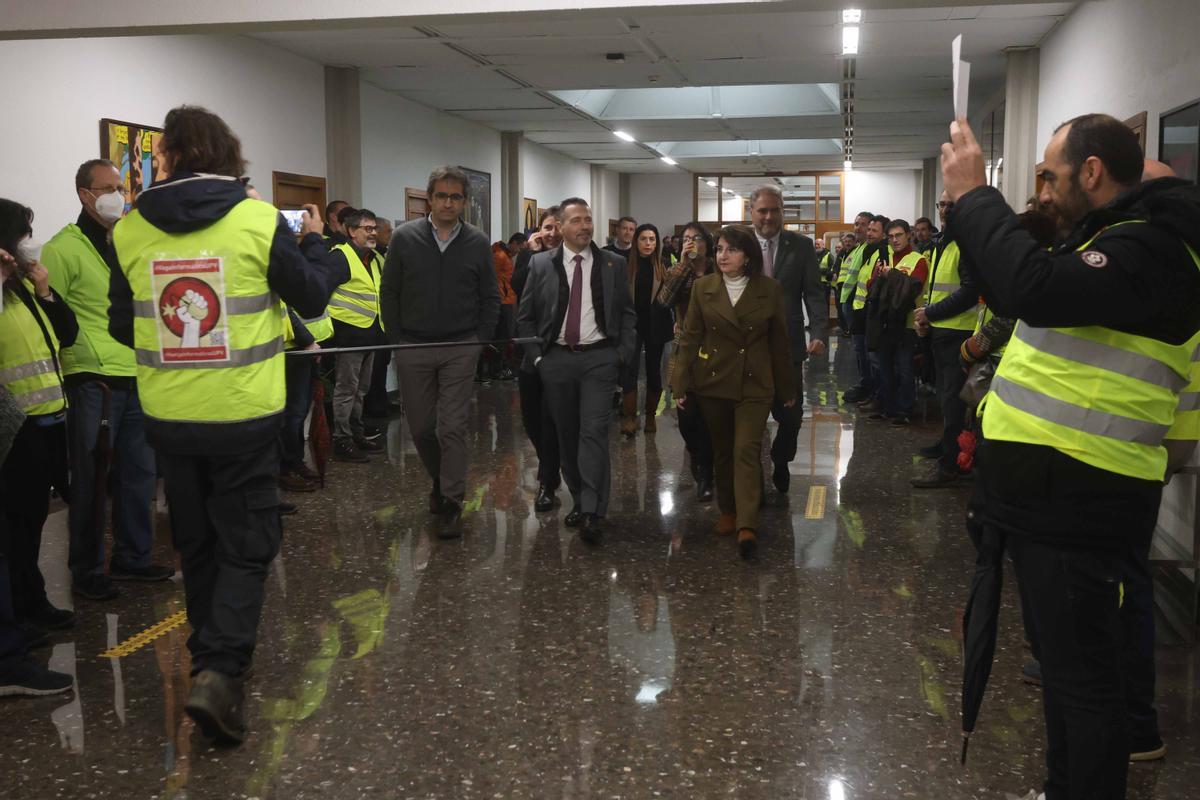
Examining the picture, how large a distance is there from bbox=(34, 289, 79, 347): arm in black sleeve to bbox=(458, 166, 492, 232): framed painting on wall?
36.5ft

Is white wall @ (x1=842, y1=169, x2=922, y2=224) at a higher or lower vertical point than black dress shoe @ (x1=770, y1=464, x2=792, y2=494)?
higher

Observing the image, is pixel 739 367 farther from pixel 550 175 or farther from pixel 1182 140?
pixel 550 175

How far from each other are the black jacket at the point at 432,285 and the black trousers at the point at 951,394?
2.79 meters

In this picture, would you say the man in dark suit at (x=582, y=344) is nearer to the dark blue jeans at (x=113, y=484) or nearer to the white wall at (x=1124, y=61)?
the dark blue jeans at (x=113, y=484)

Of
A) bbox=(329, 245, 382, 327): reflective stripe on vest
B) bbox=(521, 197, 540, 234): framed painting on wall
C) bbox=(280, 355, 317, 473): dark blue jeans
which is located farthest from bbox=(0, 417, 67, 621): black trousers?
bbox=(521, 197, 540, 234): framed painting on wall

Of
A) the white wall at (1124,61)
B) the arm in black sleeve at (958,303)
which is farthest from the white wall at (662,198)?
the arm in black sleeve at (958,303)

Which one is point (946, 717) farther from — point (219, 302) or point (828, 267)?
point (828, 267)

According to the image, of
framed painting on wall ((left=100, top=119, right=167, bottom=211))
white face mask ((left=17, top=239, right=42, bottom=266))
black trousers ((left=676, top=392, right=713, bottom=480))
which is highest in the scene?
framed painting on wall ((left=100, top=119, right=167, bottom=211))

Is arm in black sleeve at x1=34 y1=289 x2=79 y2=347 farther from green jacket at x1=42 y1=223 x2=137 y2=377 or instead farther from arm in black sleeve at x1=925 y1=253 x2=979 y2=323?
arm in black sleeve at x1=925 y1=253 x2=979 y2=323

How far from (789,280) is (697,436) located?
1.05 m

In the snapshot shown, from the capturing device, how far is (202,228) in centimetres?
324

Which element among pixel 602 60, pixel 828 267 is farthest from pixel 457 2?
pixel 828 267

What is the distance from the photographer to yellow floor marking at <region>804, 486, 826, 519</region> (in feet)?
20.0

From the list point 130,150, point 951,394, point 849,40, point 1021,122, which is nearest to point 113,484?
point 130,150
